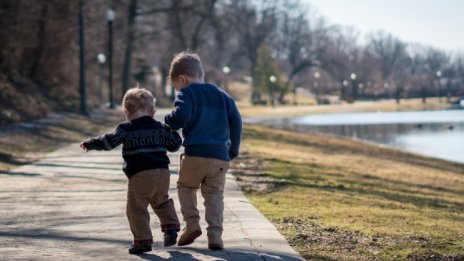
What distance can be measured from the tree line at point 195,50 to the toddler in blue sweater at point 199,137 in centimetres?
1612

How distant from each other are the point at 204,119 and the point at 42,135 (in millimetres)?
15331

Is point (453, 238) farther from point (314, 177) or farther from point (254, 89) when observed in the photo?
point (254, 89)

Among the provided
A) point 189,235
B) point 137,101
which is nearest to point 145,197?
point 189,235

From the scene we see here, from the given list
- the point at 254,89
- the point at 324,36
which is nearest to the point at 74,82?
the point at 254,89

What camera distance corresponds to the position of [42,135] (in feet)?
68.5

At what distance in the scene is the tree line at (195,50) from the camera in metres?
29.3

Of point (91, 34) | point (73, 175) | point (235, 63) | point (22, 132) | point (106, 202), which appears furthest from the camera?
point (235, 63)

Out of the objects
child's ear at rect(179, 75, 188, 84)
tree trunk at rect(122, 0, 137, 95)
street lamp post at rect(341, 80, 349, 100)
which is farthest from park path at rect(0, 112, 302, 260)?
street lamp post at rect(341, 80, 349, 100)

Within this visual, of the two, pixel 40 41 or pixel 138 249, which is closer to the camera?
pixel 138 249

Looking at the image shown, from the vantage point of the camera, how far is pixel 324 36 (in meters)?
123

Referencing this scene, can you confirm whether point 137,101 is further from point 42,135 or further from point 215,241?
point 42,135

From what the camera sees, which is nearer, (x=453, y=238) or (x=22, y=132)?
(x=453, y=238)

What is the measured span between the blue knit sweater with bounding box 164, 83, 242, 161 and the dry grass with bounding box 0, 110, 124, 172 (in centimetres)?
736

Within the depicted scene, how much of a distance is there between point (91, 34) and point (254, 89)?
55.4 metres
